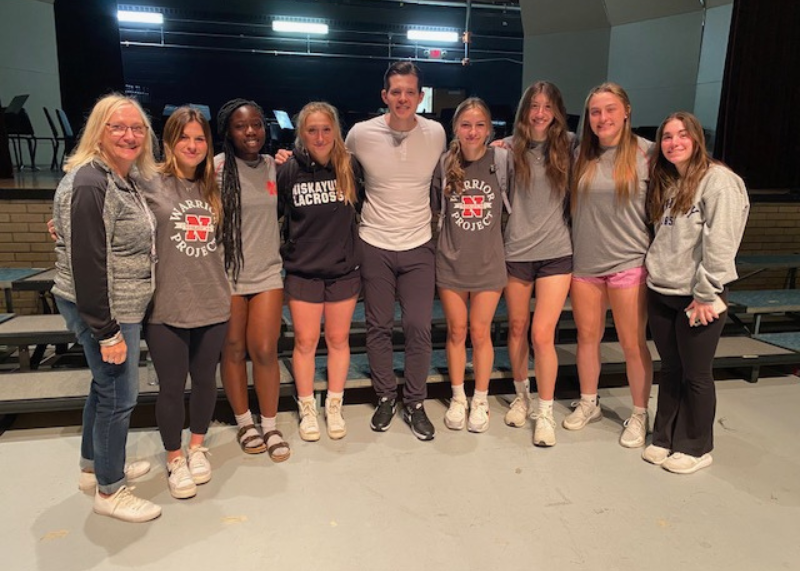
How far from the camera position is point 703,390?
92.9 inches

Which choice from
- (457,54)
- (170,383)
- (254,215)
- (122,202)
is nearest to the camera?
(122,202)

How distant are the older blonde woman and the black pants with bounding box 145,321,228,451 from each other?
0.12 m

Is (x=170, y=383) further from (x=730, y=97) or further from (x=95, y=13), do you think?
(x=95, y=13)

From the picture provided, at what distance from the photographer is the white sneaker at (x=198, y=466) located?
7.54ft

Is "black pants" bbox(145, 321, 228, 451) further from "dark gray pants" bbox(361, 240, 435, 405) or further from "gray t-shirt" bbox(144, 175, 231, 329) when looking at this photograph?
"dark gray pants" bbox(361, 240, 435, 405)

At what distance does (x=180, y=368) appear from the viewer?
2.12 metres

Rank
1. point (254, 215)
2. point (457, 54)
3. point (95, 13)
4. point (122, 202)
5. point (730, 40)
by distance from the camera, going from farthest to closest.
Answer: point (457, 54) < point (95, 13) < point (730, 40) < point (254, 215) < point (122, 202)

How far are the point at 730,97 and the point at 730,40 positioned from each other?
0.54 metres

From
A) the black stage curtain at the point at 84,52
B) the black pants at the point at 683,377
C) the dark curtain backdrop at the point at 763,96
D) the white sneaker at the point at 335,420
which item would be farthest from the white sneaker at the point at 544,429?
the black stage curtain at the point at 84,52

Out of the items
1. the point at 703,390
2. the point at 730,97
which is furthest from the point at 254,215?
the point at 730,97

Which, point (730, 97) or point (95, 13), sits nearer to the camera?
point (730, 97)

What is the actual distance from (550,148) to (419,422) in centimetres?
137

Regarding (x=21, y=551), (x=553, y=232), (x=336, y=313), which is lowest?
(x=21, y=551)

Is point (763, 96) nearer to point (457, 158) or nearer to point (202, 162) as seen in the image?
point (457, 158)
